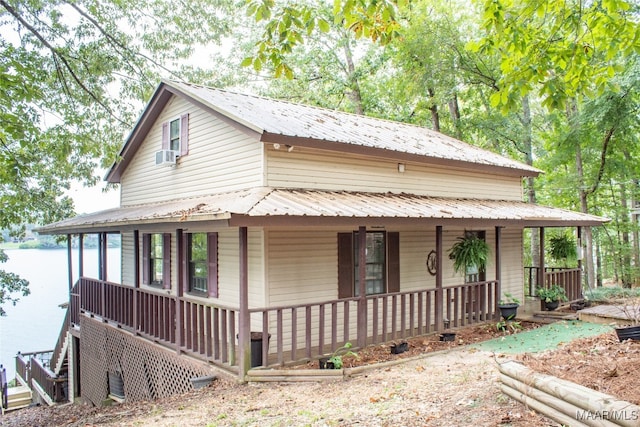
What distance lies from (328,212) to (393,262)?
3677 millimetres

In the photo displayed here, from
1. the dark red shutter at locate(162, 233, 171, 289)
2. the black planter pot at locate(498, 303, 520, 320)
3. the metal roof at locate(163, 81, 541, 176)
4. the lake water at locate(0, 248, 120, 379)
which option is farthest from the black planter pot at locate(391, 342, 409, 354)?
the lake water at locate(0, 248, 120, 379)

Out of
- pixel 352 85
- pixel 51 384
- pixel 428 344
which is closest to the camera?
pixel 428 344

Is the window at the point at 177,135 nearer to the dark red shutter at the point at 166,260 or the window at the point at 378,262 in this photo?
the dark red shutter at the point at 166,260

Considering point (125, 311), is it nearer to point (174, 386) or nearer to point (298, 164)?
point (174, 386)

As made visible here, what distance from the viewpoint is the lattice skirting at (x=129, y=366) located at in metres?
8.95

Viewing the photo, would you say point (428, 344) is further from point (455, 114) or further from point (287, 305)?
point (455, 114)

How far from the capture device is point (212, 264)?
414 inches

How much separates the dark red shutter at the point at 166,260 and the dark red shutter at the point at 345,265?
4634mm

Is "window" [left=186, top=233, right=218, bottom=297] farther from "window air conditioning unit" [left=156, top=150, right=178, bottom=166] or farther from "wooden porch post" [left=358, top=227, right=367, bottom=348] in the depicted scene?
"wooden porch post" [left=358, top=227, right=367, bottom=348]

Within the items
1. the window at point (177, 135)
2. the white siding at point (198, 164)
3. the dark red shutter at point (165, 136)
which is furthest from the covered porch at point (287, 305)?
the dark red shutter at point (165, 136)

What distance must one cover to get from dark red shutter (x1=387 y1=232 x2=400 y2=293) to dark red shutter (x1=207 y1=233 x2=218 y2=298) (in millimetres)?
3881

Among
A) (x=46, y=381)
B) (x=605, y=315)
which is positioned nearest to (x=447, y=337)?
(x=605, y=315)

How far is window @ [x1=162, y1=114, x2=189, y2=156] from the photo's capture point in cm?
1182

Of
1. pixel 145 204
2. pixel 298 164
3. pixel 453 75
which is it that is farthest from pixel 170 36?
pixel 453 75
